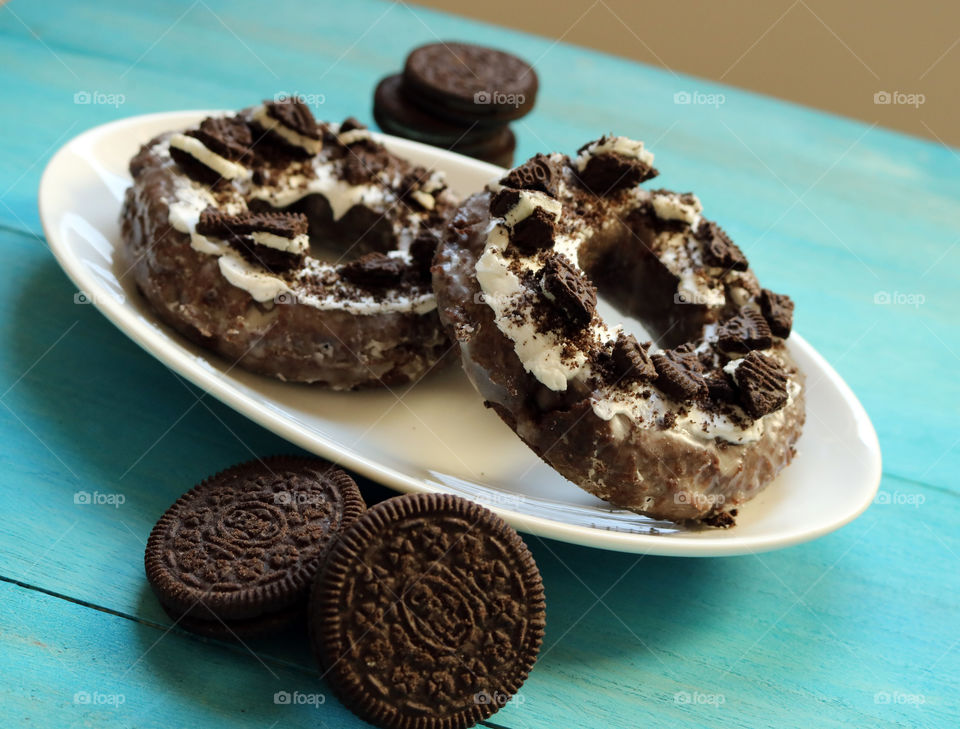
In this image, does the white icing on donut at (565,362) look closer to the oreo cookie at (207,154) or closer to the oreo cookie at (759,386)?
the oreo cookie at (759,386)

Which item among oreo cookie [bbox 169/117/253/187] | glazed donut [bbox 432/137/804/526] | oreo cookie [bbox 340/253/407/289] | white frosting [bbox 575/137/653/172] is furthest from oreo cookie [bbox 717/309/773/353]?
oreo cookie [bbox 169/117/253/187]

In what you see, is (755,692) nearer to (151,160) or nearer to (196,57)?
(151,160)

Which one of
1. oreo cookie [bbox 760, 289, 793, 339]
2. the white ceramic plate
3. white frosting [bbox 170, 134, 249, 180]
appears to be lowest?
the white ceramic plate

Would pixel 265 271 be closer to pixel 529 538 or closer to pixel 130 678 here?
pixel 529 538

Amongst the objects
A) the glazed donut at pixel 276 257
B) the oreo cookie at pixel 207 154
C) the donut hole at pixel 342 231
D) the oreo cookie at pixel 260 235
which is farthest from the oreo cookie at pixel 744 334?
the oreo cookie at pixel 207 154

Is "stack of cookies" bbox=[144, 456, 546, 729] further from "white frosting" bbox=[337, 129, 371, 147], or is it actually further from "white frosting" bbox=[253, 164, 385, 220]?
"white frosting" bbox=[337, 129, 371, 147]
